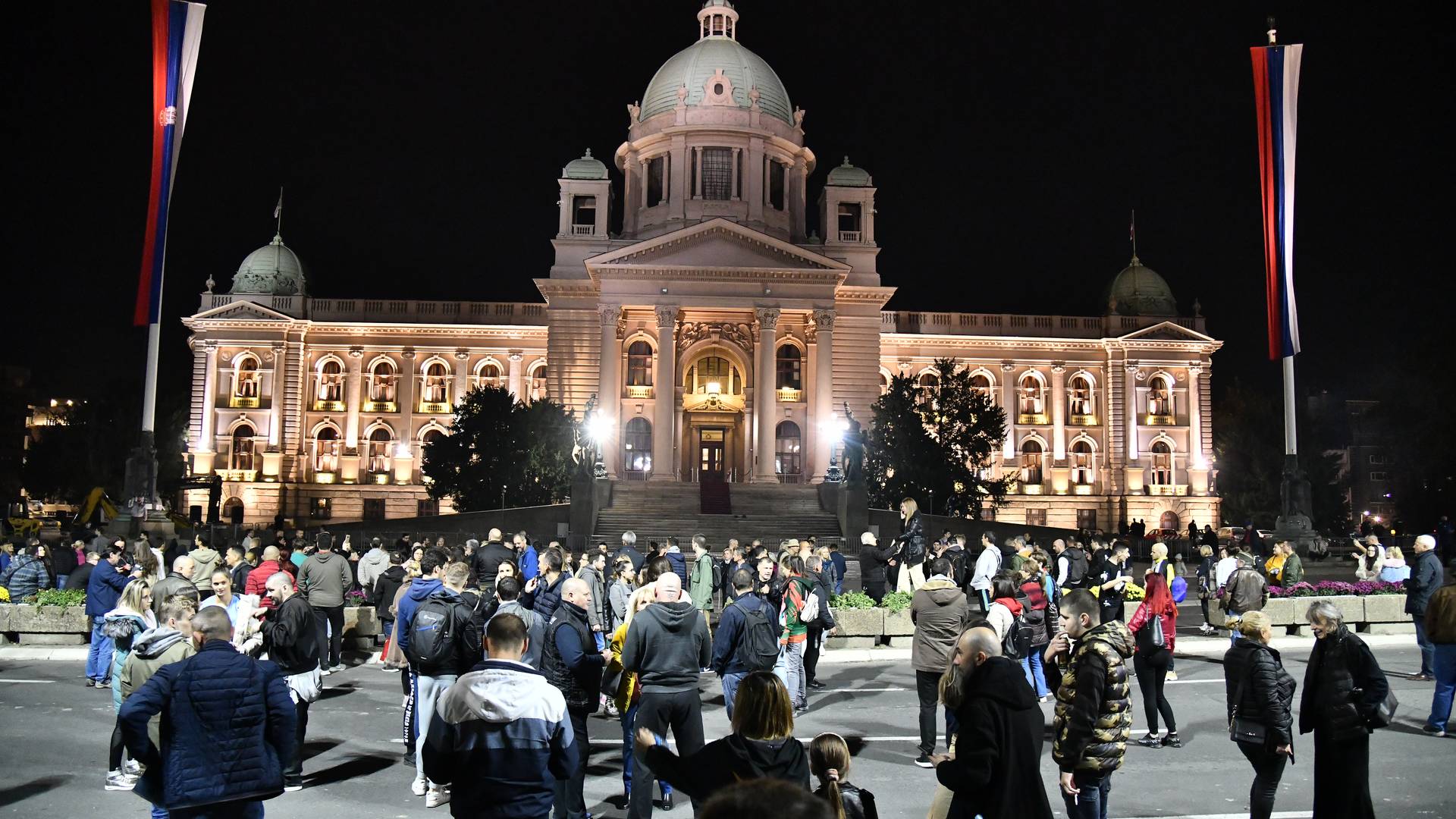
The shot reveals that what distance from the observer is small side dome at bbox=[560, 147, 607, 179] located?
63.0 m

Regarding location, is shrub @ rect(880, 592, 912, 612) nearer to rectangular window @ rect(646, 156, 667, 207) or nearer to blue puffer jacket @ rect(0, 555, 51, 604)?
blue puffer jacket @ rect(0, 555, 51, 604)

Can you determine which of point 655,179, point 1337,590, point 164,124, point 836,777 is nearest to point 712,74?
point 655,179

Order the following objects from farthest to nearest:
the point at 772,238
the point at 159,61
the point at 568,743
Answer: the point at 772,238 < the point at 159,61 < the point at 568,743

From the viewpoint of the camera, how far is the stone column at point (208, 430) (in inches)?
2562

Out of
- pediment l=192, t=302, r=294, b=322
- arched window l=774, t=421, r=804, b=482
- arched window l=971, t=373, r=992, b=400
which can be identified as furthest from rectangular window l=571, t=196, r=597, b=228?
arched window l=971, t=373, r=992, b=400

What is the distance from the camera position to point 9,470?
71000 millimetres

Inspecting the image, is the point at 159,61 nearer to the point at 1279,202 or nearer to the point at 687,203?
the point at 1279,202

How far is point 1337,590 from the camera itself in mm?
22234

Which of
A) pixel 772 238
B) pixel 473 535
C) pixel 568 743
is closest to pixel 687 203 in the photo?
pixel 772 238

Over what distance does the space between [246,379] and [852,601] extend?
56.0 meters

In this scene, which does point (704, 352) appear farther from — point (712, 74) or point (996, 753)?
point (996, 753)

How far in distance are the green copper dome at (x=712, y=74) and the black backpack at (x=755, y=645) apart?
56.3m

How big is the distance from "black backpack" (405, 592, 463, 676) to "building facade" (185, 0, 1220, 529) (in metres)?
44.0

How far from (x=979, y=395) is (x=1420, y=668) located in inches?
1505
